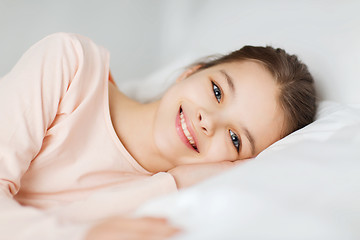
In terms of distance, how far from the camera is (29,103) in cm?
89

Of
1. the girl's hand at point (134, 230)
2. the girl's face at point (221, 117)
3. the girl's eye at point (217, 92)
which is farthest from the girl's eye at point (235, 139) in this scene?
the girl's hand at point (134, 230)

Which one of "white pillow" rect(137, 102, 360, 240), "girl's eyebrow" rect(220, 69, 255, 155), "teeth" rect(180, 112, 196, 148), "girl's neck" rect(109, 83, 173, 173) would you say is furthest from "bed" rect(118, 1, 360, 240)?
"girl's neck" rect(109, 83, 173, 173)

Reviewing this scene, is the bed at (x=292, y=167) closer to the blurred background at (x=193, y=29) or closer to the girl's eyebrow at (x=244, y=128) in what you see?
the blurred background at (x=193, y=29)

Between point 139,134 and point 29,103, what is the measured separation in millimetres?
324

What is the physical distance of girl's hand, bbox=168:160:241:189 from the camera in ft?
2.95

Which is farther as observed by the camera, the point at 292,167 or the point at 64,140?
the point at 64,140

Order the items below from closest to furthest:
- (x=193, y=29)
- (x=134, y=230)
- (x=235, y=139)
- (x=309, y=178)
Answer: (x=134, y=230), (x=309, y=178), (x=235, y=139), (x=193, y=29)

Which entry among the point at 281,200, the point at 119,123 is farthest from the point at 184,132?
A: the point at 281,200

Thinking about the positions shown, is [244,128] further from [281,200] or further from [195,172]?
[281,200]

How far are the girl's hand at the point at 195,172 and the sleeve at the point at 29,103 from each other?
0.35 metres

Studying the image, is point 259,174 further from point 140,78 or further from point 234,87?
point 140,78

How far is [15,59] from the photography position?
4.99ft

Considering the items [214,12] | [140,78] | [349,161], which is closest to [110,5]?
[140,78]

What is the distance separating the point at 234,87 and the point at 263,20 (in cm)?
54
